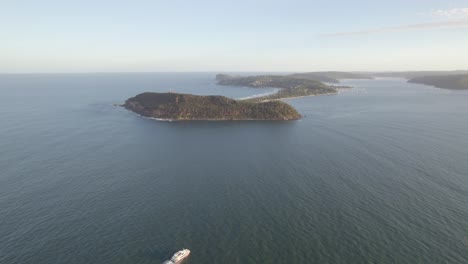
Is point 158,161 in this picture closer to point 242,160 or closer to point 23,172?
point 242,160

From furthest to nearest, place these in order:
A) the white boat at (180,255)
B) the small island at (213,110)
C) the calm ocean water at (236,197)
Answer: the small island at (213,110), the calm ocean water at (236,197), the white boat at (180,255)

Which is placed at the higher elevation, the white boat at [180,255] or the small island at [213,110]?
the small island at [213,110]

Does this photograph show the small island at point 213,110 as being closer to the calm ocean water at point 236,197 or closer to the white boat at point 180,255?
the calm ocean water at point 236,197

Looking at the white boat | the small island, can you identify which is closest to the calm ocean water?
the white boat

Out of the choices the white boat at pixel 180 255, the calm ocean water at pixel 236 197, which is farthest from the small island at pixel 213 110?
the white boat at pixel 180 255

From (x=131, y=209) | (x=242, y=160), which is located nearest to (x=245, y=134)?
(x=242, y=160)

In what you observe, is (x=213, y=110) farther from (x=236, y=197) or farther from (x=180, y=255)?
(x=180, y=255)

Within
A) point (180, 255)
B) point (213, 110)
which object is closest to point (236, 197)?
point (180, 255)

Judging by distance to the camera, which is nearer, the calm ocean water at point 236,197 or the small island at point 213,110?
the calm ocean water at point 236,197
